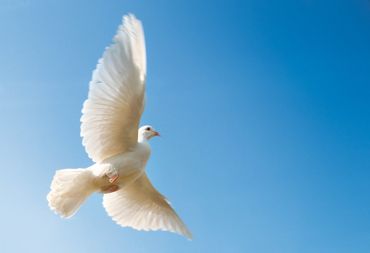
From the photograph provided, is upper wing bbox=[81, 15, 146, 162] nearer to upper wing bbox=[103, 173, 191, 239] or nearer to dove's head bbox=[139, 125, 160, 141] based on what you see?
dove's head bbox=[139, 125, 160, 141]

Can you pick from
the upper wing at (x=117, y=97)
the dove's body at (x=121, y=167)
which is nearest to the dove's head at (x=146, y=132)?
the dove's body at (x=121, y=167)

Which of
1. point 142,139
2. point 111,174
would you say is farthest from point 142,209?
point 111,174

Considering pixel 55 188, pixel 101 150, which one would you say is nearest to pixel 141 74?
pixel 101 150

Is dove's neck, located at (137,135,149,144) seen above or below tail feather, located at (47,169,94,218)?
above

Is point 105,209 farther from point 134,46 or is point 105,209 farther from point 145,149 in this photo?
point 134,46

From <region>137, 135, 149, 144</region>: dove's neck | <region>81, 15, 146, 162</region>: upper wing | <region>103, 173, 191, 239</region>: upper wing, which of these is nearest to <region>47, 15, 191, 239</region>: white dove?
<region>81, 15, 146, 162</region>: upper wing

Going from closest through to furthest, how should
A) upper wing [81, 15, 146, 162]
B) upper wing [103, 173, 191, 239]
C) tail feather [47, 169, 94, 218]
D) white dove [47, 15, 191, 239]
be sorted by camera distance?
upper wing [81, 15, 146, 162]
white dove [47, 15, 191, 239]
tail feather [47, 169, 94, 218]
upper wing [103, 173, 191, 239]

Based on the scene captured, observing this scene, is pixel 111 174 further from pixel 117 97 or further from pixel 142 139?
pixel 142 139
